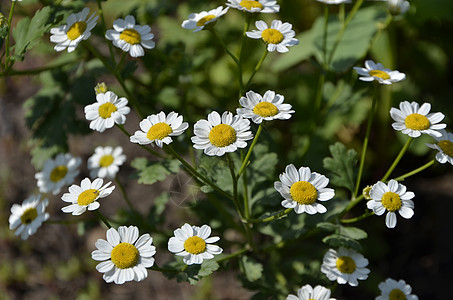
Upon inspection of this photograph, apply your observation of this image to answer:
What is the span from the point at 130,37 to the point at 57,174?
2.42ft

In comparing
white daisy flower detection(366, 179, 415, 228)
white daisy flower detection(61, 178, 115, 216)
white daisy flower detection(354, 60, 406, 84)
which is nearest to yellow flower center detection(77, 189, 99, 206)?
white daisy flower detection(61, 178, 115, 216)

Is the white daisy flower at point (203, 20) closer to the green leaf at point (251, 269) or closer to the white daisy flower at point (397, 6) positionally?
the white daisy flower at point (397, 6)

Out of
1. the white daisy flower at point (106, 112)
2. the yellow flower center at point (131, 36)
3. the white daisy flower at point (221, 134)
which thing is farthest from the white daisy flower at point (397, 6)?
the white daisy flower at point (106, 112)

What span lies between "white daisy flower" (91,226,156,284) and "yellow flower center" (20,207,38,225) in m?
0.60

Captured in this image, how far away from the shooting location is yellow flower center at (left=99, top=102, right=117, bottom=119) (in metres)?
1.72

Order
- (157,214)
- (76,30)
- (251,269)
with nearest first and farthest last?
(76,30) < (251,269) < (157,214)

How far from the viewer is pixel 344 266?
5.60ft

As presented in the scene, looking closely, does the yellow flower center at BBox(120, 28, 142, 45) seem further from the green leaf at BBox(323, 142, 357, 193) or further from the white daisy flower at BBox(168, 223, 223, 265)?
the green leaf at BBox(323, 142, 357, 193)

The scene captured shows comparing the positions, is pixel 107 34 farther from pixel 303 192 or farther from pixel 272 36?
pixel 303 192

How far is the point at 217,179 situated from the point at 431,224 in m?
1.86

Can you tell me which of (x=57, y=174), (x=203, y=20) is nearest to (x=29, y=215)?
(x=57, y=174)

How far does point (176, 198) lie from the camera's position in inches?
96.0

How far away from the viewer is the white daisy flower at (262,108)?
157cm

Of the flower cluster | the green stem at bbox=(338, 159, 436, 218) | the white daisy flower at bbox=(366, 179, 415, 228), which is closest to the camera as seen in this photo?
the white daisy flower at bbox=(366, 179, 415, 228)
